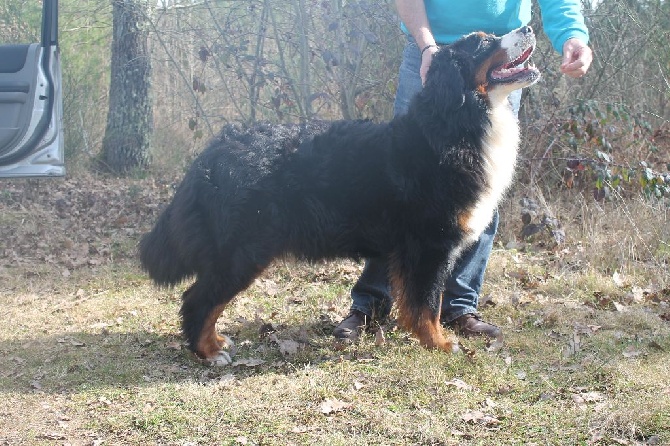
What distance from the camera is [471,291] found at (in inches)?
187

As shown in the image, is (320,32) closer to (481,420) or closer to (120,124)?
(120,124)

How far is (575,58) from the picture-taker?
4047 mm

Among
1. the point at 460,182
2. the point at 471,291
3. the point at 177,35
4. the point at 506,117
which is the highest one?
the point at 177,35

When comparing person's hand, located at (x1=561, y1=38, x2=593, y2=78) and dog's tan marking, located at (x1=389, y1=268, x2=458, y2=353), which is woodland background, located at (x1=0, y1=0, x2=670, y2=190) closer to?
person's hand, located at (x1=561, y1=38, x2=593, y2=78)

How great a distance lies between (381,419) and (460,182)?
1391mm

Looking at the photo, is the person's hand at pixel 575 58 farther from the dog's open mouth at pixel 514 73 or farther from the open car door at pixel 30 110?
the open car door at pixel 30 110

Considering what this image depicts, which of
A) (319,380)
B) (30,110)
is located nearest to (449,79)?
(319,380)

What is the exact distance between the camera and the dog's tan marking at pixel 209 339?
13.3 ft

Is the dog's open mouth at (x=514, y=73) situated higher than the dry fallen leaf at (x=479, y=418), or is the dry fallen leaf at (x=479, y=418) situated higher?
the dog's open mouth at (x=514, y=73)

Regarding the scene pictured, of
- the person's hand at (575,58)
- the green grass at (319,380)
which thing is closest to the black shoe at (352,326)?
the green grass at (319,380)

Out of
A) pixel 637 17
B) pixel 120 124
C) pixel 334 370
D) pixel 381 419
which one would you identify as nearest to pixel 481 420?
pixel 381 419

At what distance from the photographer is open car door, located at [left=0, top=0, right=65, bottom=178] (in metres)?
4.79

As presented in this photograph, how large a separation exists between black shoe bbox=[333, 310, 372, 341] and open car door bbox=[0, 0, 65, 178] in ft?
→ 6.82

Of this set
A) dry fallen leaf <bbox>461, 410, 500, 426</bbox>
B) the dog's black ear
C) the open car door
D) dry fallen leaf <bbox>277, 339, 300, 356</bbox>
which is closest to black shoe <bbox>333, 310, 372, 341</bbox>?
dry fallen leaf <bbox>277, 339, 300, 356</bbox>
